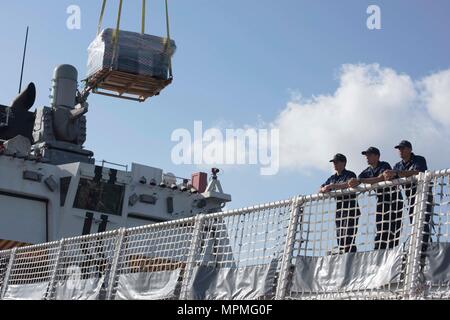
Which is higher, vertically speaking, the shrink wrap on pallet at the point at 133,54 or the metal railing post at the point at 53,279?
the shrink wrap on pallet at the point at 133,54

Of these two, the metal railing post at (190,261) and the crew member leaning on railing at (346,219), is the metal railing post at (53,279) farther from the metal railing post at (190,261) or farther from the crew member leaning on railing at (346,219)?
the crew member leaning on railing at (346,219)

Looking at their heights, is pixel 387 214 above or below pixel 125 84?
below

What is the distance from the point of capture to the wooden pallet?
1850cm

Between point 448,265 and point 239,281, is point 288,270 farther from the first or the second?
point 448,265

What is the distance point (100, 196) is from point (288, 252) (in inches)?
394

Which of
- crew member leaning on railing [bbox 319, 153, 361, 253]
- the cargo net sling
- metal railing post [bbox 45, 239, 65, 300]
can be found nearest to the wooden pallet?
the cargo net sling

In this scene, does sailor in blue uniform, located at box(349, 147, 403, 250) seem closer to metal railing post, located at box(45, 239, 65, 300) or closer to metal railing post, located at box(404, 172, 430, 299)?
metal railing post, located at box(404, 172, 430, 299)

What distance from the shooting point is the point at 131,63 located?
18.3m

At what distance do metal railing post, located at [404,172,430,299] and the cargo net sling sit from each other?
41.8 ft

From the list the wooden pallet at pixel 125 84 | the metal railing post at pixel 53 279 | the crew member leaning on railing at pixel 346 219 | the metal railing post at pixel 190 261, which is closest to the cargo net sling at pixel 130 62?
the wooden pallet at pixel 125 84

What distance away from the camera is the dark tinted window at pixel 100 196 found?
16.3 meters

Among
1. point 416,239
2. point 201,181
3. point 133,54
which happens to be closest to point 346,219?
point 416,239

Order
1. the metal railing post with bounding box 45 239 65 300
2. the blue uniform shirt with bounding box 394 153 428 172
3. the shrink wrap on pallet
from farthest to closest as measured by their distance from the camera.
Result: the shrink wrap on pallet → the metal railing post with bounding box 45 239 65 300 → the blue uniform shirt with bounding box 394 153 428 172

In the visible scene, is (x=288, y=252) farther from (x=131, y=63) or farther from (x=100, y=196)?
(x=131, y=63)
